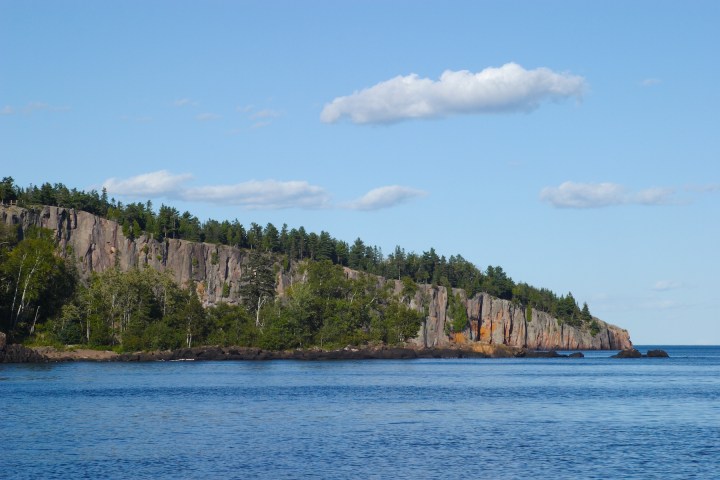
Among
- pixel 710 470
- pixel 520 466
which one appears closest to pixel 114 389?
pixel 520 466

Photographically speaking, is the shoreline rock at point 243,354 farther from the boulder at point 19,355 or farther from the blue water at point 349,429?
the blue water at point 349,429

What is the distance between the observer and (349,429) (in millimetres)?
52438

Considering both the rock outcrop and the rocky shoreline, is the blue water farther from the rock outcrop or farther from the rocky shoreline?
the rocky shoreline

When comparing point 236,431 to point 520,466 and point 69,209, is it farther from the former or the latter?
point 69,209

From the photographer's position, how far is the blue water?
129 ft

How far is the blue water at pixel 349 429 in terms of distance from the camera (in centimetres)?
3919

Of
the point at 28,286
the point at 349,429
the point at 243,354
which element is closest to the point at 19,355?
the point at 28,286

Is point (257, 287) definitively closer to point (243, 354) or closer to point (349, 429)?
point (243, 354)

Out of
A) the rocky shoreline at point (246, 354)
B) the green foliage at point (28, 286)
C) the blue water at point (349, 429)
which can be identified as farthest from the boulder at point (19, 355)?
the blue water at point (349, 429)

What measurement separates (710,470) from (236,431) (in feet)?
84.5

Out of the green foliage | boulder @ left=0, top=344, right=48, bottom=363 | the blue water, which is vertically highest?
the green foliage

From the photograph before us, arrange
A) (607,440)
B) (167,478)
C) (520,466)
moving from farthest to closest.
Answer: (607,440) < (520,466) < (167,478)

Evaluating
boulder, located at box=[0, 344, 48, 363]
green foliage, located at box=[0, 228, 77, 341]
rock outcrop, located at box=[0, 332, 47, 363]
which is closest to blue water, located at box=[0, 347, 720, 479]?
rock outcrop, located at box=[0, 332, 47, 363]

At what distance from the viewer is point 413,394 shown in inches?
3088
